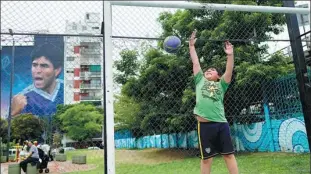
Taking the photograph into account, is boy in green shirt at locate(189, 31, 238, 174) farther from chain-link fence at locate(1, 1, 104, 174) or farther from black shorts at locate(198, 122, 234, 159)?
chain-link fence at locate(1, 1, 104, 174)

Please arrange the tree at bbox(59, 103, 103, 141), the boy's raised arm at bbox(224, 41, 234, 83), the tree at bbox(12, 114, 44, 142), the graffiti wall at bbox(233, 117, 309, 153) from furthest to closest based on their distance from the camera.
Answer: the graffiti wall at bbox(233, 117, 309, 153), the tree at bbox(59, 103, 103, 141), the tree at bbox(12, 114, 44, 142), the boy's raised arm at bbox(224, 41, 234, 83)

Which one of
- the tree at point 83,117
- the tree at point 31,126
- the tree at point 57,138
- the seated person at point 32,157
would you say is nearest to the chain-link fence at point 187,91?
the tree at point 83,117

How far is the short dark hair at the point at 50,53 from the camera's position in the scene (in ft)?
15.1

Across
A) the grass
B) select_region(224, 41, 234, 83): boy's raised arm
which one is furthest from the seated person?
select_region(224, 41, 234, 83): boy's raised arm

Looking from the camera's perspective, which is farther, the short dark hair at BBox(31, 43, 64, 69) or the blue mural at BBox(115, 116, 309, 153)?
the blue mural at BBox(115, 116, 309, 153)

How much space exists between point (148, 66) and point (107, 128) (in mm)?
3187

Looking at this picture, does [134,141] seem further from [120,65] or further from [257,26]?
A: [257,26]

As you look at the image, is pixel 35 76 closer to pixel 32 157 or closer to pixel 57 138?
pixel 57 138

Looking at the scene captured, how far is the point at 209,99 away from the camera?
11.1ft

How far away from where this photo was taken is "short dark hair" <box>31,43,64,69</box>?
4.59 m

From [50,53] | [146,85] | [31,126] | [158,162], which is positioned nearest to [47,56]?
[50,53]

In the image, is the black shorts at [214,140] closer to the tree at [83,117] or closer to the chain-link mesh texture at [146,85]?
the chain-link mesh texture at [146,85]

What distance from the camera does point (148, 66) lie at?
6559 mm

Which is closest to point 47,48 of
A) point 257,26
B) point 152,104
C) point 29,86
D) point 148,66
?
point 29,86
